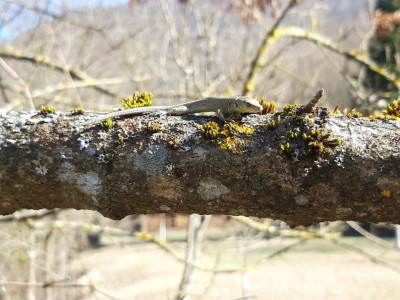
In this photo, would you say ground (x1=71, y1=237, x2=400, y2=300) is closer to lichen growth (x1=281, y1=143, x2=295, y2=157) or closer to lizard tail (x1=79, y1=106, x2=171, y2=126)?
lizard tail (x1=79, y1=106, x2=171, y2=126)

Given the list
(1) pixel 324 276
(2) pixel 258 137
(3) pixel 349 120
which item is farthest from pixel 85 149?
(1) pixel 324 276

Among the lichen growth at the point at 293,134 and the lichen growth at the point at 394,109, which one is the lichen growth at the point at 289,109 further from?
the lichen growth at the point at 394,109

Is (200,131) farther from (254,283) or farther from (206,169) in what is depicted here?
(254,283)

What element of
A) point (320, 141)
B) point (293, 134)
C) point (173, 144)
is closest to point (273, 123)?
point (293, 134)

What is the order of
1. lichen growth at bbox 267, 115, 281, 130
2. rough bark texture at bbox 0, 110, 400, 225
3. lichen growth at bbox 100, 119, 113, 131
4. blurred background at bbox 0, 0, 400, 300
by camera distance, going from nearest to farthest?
rough bark texture at bbox 0, 110, 400, 225 → lichen growth at bbox 267, 115, 281, 130 → lichen growth at bbox 100, 119, 113, 131 → blurred background at bbox 0, 0, 400, 300

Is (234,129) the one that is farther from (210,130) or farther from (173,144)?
(173,144)

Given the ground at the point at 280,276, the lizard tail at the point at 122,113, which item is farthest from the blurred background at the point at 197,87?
the lizard tail at the point at 122,113

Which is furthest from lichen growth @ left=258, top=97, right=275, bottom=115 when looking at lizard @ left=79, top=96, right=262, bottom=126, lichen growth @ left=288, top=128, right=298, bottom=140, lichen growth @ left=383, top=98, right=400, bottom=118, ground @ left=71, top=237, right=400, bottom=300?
ground @ left=71, top=237, right=400, bottom=300
